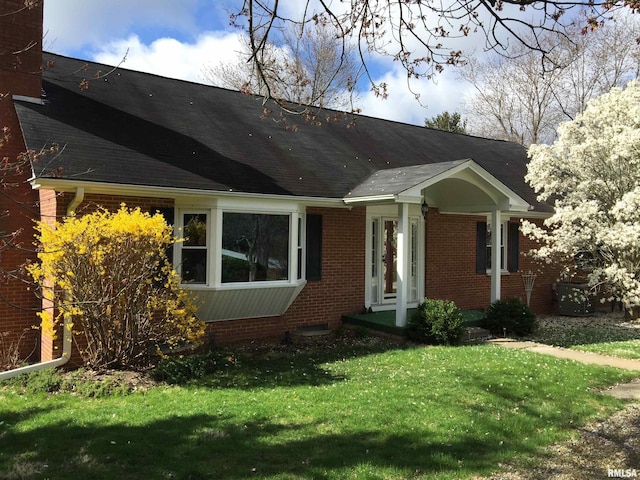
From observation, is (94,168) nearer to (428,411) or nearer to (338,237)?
(338,237)

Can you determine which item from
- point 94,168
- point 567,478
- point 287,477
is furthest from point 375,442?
point 94,168

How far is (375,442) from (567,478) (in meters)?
1.76

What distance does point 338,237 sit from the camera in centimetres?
1181

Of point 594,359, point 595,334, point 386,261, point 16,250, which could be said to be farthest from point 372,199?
point 16,250

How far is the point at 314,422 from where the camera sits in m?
5.90

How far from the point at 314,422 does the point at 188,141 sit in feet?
21.7

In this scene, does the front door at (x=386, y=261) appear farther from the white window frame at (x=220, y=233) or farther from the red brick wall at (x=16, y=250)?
the red brick wall at (x=16, y=250)

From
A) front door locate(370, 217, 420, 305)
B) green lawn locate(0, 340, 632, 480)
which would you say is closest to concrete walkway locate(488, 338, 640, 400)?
green lawn locate(0, 340, 632, 480)

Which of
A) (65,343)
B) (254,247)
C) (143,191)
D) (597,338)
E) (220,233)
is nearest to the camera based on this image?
(65,343)

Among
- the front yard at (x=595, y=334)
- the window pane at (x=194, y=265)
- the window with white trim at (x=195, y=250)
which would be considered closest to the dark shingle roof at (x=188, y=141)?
the window with white trim at (x=195, y=250)

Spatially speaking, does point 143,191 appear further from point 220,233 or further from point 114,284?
point 114,284

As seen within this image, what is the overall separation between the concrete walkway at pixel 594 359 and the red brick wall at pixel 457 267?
2.86 meters

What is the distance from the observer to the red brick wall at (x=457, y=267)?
13617 millimetres

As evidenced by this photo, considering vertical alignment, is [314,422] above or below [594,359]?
below
